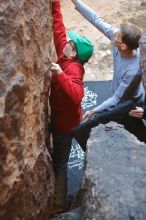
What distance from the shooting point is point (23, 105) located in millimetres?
2225

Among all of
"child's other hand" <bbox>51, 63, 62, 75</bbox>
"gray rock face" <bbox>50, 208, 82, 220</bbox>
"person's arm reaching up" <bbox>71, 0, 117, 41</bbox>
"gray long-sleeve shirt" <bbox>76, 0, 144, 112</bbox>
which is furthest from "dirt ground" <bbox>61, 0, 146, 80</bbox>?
"gray rock face" <bbox>50, 208, 82, 220</bbox>

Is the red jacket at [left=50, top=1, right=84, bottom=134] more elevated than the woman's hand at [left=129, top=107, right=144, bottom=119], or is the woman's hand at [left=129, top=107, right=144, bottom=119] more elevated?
the red jacket at [left=50, top=1, right=84, bottom=134]

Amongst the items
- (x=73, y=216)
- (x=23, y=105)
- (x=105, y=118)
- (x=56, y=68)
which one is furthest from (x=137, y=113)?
(x=23, y=105)

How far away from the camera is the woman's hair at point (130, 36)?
10.3 ft

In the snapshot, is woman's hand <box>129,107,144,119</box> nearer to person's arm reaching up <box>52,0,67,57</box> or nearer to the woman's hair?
the woman's hair

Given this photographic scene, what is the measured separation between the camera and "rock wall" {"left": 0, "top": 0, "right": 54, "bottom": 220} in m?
2.12

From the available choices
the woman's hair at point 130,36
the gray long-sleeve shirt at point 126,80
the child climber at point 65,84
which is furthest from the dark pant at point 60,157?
the woman's hair at point 130,36

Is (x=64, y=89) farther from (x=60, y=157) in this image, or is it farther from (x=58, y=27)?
(x=60, y=157)

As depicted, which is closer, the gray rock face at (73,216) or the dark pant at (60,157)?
the gray rock face at (73,216)

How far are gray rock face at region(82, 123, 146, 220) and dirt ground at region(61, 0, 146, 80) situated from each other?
2.57 metres

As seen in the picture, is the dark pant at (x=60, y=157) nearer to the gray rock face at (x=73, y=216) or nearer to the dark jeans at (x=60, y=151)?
the dark jeans at (x=60, y=151)

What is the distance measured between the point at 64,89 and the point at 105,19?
4.07m

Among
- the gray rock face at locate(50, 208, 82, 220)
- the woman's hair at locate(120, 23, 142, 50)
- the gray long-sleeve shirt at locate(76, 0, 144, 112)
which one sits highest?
the woman's hair at locate(120, 23, 142, 50)

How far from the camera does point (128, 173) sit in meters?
2.68
